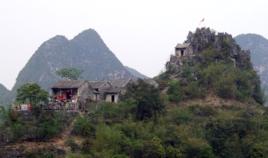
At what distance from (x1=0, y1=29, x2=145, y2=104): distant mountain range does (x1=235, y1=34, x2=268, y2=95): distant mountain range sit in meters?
19.6

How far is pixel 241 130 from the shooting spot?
23938 mm

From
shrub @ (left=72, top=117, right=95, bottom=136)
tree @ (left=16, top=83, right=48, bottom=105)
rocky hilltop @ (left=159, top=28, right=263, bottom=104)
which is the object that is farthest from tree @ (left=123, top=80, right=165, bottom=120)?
tree @ (left=16, top=83, right=48, bottom=105)

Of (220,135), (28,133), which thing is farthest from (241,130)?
(28,133)

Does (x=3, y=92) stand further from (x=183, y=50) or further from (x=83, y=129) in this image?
(x=83, y=129)

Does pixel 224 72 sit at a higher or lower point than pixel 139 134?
higher

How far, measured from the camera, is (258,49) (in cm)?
7438

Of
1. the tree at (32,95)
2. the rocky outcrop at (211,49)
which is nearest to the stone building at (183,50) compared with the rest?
the rocky outcrop at (211,49)

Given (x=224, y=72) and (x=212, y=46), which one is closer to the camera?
(x=224, y=72)

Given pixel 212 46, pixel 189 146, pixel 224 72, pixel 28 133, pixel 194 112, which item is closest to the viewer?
pixel 28 133

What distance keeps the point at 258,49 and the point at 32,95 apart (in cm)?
5656

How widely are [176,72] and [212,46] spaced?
2.40 metres

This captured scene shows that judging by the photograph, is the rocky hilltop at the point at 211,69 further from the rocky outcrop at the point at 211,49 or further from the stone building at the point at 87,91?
the stone building at the point at 87,91

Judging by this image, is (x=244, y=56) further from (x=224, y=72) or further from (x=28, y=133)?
(x=28, y=133)

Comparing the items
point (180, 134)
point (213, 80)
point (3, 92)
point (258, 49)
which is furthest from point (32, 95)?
point (258, 49)
